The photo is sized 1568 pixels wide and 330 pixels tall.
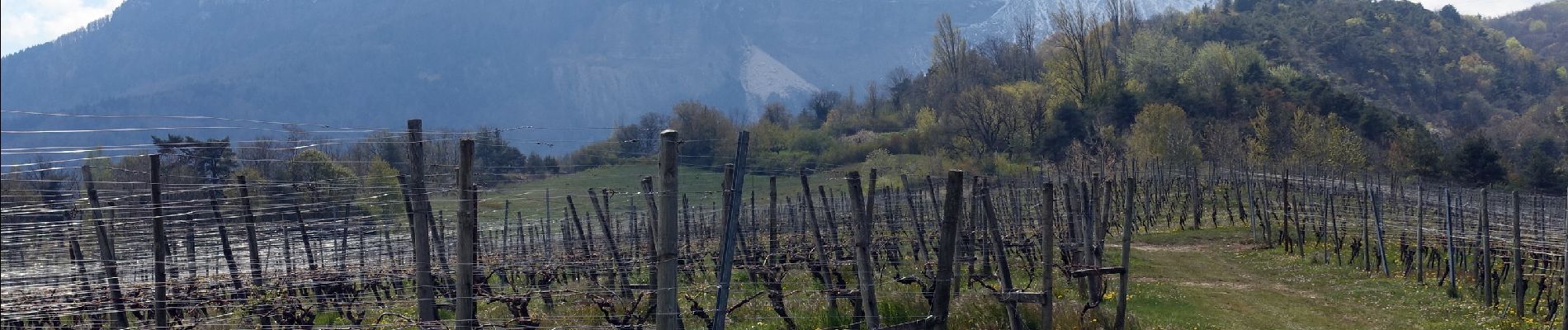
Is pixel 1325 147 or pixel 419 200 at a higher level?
pixel 1325 147

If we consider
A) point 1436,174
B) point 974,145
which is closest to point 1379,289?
point 1436,174

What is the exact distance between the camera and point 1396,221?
31234mm

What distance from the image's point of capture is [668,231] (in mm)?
9016

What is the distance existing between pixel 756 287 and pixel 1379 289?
12.3 metres

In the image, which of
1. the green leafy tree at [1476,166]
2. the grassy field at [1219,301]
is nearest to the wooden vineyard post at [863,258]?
the grassy field at [1219,301]

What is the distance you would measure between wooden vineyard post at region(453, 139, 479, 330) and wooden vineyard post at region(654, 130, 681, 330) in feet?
5.63

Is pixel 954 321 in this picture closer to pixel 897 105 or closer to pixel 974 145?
pixel 974 145

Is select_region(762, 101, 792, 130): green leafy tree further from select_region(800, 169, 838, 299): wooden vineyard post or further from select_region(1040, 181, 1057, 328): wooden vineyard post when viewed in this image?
select_region(1040, 181, 1057, 328): wooden vineyard post

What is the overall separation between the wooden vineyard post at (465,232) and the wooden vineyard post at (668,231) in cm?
172

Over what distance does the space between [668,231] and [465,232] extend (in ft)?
6.14

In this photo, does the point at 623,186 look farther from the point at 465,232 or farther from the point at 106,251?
the point at 465,232

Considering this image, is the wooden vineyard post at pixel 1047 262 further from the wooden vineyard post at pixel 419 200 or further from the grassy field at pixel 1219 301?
the wooden vineyard post at pixel 419 200

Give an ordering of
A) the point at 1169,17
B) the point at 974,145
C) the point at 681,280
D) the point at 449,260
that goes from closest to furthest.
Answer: the point at 681,280, the point at 449,260, the point at 974,145, the point at 1169,17

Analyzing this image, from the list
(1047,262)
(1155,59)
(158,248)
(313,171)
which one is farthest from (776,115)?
(158,248)
